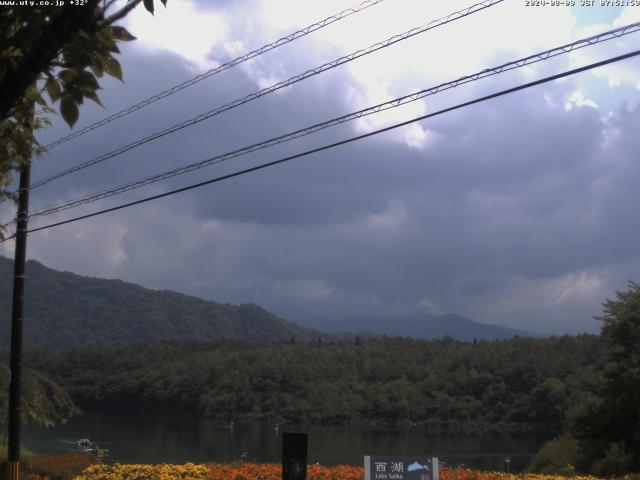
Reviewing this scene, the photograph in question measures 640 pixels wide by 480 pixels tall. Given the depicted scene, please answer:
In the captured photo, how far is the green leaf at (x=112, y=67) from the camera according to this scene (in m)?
4.13

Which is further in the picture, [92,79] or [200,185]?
[200,185]

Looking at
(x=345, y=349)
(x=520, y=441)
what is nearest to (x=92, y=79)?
(x=520, y=441)

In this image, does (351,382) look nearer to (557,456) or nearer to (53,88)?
(557,456)

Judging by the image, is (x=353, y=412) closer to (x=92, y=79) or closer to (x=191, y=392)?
(x=191, y=392)

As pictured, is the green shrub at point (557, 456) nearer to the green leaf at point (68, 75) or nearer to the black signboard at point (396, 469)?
the black signboard at point (396, 469)

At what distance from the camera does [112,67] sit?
4.16 metres

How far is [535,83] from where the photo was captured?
9.53m

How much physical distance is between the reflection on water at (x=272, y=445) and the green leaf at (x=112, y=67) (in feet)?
74.6

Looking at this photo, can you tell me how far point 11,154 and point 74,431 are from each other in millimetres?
56795

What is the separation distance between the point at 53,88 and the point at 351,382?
282 feet

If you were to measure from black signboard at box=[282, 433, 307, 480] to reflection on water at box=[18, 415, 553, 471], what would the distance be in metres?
17.2

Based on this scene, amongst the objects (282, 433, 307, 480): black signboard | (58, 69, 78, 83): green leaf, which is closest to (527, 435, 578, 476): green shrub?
(282, 433, 307, 480): black signboard

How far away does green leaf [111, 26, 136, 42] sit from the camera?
13.5ft

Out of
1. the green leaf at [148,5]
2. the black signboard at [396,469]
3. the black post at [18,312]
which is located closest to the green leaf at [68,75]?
the green leaf at [148,5]
